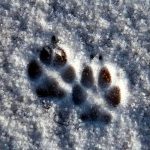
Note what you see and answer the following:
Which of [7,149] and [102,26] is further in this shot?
[102,26]

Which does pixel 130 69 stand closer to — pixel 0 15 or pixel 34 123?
pixel 34 123

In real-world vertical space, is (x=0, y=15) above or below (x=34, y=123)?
above

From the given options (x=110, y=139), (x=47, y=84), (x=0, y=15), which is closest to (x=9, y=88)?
(x=47, y=84)

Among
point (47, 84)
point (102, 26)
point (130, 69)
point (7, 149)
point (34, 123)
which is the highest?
point (102, 26)

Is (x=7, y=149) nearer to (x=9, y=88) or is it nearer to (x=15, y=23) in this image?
(x=9, y=88)
